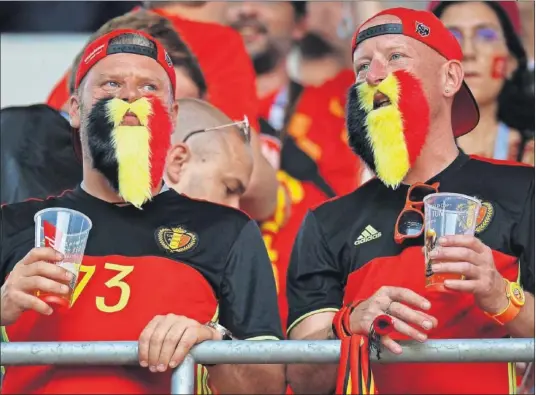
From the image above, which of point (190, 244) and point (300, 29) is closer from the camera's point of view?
point (190, 244)

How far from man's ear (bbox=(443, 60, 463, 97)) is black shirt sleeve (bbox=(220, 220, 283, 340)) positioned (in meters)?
0.81

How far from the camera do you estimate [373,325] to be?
12.2 ft

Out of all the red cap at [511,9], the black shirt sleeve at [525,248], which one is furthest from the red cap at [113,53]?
the red cap at [511,9]

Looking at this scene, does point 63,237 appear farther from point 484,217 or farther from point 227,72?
point 227,72

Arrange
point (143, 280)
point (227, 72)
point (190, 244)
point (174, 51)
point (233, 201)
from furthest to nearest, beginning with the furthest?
point (227, 72)
point (174, 51)
point (233, 201)
point (190, 244)
point (143, 280)

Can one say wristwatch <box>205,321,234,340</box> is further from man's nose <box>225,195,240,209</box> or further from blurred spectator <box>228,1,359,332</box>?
blurred spectator <box>228,1,359,332</box>

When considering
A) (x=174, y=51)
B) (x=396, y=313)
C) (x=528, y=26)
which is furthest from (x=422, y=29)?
(x=528, y=26)

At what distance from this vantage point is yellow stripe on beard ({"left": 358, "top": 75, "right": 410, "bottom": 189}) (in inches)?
169

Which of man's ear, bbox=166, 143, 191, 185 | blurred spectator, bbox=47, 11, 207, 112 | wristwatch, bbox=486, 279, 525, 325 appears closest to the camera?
wristwatch, bbox=486, 279, 525, 325

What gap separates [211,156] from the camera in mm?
5027

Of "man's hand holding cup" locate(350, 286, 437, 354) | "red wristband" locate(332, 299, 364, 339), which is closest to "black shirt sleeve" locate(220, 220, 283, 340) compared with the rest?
"red wristband" locate(332, 299, 364, 339)

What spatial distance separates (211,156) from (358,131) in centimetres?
83

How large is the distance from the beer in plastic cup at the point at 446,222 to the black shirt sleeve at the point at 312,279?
0.48m

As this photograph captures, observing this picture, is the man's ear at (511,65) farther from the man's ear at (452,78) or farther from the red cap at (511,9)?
the man's ear at (452,78)
